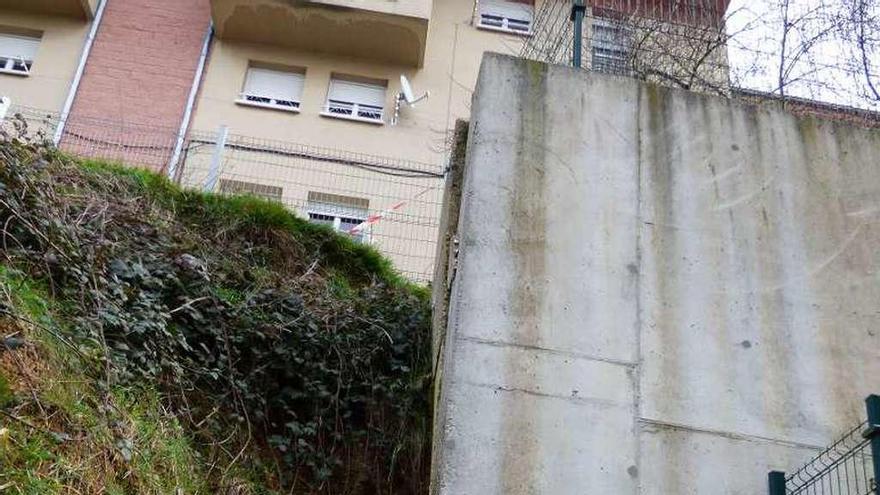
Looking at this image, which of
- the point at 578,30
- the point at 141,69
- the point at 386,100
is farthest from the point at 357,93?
the point at 578,30

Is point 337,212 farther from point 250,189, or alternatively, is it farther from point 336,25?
point 336,25

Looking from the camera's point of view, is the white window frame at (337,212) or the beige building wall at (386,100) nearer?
the white window frame at (337,212)

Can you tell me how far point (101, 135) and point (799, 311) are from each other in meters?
10.6

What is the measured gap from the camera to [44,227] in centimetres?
581

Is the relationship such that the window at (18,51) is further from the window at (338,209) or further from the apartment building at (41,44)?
the window at (338,209)

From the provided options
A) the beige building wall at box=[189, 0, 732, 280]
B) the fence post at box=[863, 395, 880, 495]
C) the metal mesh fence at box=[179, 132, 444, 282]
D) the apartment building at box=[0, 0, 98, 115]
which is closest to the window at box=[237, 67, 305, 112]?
the beige building wall at box=[189, 0, 732, 280]

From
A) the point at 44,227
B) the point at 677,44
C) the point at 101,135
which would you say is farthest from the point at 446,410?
the point at 101,135

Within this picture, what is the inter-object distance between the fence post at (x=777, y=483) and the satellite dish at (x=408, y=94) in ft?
37.9

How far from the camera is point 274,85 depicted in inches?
627

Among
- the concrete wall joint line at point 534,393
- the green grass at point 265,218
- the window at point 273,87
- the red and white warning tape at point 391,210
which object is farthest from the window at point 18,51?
the concrete wall joint line at point 534,393

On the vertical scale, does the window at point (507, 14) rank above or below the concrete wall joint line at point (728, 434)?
above

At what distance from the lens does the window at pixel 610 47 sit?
739cm

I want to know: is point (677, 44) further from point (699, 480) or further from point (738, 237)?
point (699, 480)

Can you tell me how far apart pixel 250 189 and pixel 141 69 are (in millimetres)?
6717
